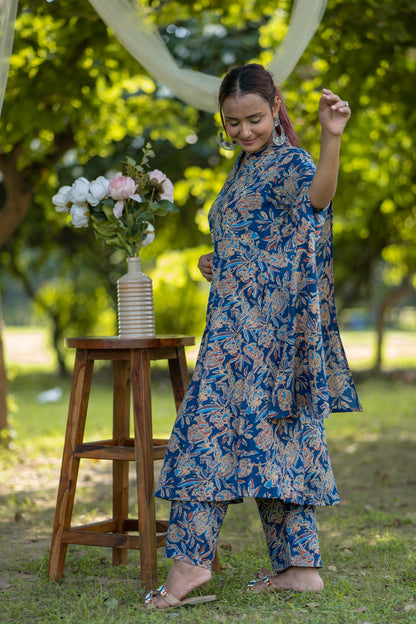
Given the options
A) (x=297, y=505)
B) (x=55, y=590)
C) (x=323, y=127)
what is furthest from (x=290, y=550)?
(x=323, y=127)

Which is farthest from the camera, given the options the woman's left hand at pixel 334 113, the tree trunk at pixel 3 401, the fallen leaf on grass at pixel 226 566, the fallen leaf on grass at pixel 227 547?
the tree trunk at pixel 3 401

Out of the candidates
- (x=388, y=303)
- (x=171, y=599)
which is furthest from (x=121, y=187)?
(x=388, y=303)

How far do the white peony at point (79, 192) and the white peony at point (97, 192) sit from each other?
21mm

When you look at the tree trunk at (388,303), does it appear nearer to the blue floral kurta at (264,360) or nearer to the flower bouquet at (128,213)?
the flower bouquet at (128,213)

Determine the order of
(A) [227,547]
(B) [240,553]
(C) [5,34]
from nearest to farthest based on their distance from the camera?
(C) [5,34] < (B) [240,553] < (A) [227,547]

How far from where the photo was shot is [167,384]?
11.8 metres

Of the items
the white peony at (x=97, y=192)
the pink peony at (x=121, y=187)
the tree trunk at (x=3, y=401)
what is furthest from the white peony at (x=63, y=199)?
the tree trunk at (x=3, y=401)

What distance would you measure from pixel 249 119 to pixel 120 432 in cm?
142

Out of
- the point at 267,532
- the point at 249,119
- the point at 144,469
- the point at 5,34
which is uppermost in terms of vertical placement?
the point at 5,34

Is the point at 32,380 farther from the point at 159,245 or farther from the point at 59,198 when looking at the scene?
the point at 59,198

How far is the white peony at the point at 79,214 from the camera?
333 centimetres

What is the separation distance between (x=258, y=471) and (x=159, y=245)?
364 inches

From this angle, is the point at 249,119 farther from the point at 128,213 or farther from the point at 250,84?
the point at 128,213

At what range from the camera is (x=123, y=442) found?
11.3 ft
